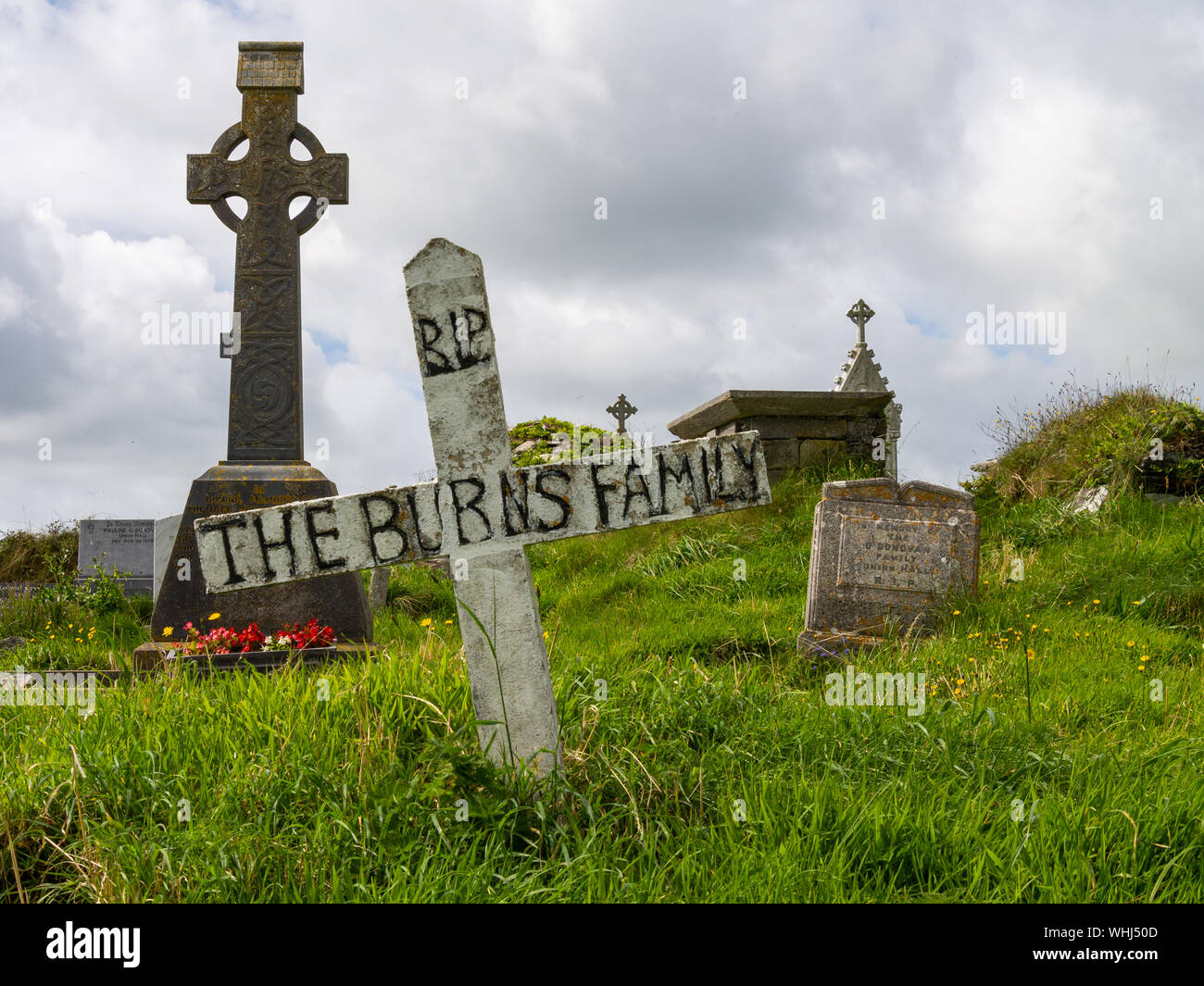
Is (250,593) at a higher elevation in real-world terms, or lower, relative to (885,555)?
lower

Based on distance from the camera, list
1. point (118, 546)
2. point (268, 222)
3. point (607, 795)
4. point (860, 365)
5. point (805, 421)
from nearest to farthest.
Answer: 1. point (607, 795)
2. point (268, 222)
3. point (805, 421)
4. point (118, 546)
5. point (860, 365)

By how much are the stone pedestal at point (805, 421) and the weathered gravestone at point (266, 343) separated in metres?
4.42

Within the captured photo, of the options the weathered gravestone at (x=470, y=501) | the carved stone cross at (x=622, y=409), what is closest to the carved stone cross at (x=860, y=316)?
the carved stone cross at (x=622, y=409)

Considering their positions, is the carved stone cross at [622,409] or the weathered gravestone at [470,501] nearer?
the weathered gravestone at [470,501]

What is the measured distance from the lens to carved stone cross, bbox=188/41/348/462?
7.73 metres

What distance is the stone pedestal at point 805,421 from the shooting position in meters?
9.73

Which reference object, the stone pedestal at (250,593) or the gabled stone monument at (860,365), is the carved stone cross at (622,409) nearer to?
the gabled stone monument at (860,365)

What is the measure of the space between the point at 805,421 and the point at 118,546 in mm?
9222

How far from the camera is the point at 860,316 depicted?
53.0ft

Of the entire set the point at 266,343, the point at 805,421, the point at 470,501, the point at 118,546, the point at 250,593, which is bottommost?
the point at 250,593

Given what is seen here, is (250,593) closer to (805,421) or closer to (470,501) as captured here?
(470,501)

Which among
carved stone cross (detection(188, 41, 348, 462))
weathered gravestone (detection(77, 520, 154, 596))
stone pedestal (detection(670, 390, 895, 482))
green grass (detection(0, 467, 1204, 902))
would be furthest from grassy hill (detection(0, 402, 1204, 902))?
weathered gravestone (detection(77, 520, 154, 596))

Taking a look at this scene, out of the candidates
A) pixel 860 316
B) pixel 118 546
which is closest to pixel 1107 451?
pixel 860 316
